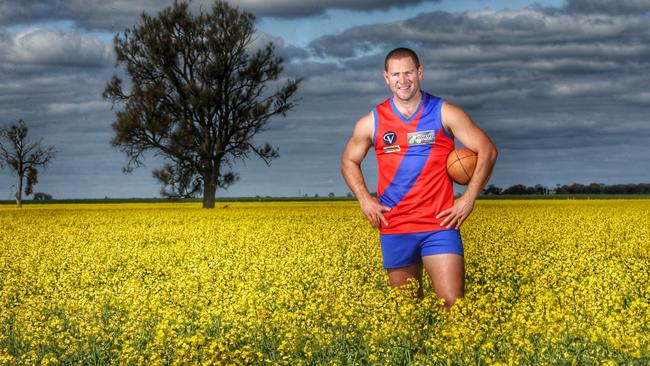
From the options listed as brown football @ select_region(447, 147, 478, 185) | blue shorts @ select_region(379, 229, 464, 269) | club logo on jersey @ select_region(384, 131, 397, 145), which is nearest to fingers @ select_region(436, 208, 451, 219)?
blue shorts @ select_region(379, 229, 464, 269)

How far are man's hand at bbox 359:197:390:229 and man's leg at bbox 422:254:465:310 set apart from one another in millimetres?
492

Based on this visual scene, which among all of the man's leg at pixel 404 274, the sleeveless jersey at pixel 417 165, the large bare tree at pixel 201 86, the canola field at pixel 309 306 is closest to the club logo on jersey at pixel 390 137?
the sleeveless jersey at pixel 417 165

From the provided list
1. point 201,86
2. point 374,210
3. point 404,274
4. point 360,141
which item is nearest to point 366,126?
point 360,141

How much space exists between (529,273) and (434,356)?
711 centimetres

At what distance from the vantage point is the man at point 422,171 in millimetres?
6441

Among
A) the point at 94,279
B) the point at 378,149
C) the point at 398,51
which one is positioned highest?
the point at 398,51

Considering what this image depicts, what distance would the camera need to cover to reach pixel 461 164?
638 cm

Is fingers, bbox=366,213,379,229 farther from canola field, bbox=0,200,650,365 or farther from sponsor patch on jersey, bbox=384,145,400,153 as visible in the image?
canola field, bbox=0,200,650,365

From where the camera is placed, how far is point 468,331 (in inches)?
243

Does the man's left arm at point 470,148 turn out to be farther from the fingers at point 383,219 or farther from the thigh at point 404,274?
the thigh at point 404,274

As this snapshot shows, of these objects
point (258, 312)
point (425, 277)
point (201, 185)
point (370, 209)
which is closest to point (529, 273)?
point (425, 277)

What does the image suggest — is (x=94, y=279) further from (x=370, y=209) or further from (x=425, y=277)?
(x=370, y=209)

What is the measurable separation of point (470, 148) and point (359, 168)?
1053 millimetres

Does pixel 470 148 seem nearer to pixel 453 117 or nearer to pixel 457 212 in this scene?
pixel 453 117
